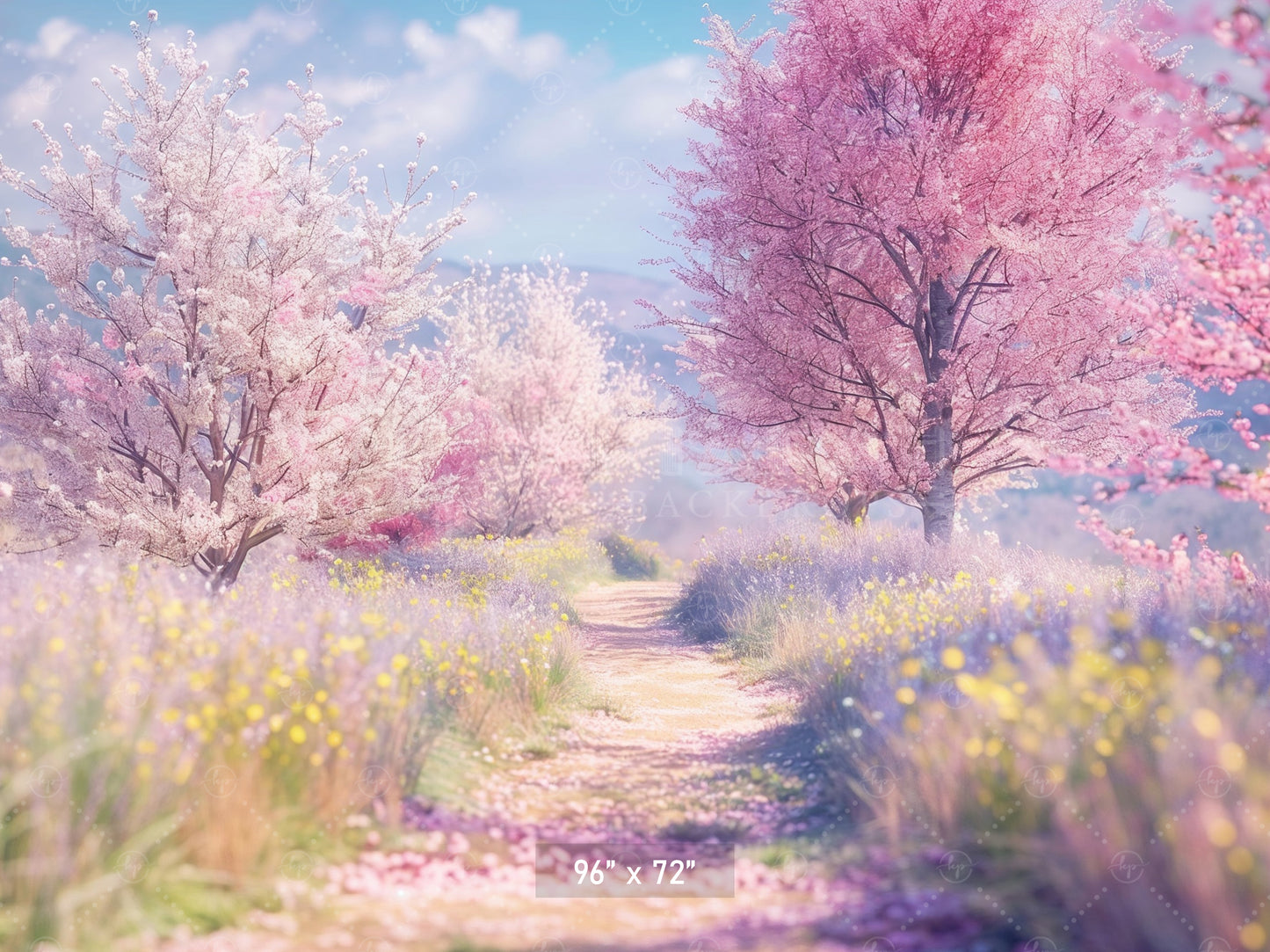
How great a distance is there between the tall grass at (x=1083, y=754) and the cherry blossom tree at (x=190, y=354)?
5.99m

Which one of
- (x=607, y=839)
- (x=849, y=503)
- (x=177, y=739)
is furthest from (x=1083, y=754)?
(x=849, y=503)

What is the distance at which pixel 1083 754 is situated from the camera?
3836 millimetres

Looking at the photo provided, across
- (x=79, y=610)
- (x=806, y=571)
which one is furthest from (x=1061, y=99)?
(x=79, y=610)

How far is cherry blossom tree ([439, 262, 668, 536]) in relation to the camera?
23.0 metres

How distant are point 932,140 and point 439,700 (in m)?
8.03

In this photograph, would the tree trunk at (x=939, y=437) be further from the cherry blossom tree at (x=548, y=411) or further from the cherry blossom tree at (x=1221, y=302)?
the cherry blossom tree at (x=548, y=411)

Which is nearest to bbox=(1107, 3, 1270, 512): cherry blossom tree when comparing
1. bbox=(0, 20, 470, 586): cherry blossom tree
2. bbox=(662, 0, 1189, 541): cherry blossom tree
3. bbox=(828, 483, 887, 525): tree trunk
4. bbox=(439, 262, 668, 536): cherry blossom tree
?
bbox=(662, 0, 1189, 541): cherry blossom tree

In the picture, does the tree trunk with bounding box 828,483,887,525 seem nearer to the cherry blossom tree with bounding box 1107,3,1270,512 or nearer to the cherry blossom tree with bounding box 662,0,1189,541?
the cherry blossom tree with bounding box 662,0,1189,541

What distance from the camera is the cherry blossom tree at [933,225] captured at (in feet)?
32.1

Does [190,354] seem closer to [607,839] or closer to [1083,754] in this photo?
[607,839]

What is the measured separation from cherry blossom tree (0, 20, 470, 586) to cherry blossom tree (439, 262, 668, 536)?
12.5 metres

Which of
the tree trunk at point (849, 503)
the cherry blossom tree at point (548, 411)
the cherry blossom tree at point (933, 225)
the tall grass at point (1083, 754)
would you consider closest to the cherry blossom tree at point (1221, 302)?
the tall grass at point (1083, 754)

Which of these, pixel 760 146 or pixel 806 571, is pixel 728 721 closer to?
pixel 806 571

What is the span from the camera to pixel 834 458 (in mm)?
15312
